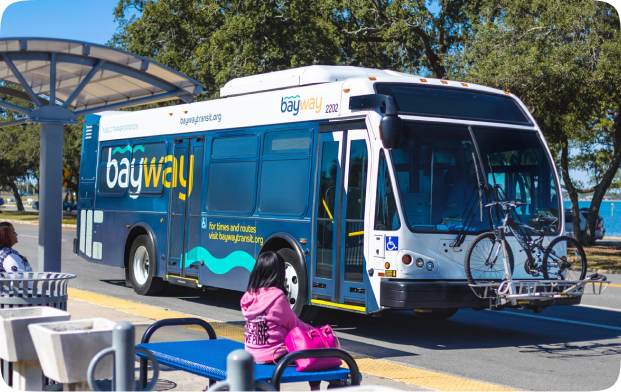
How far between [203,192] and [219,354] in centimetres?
750

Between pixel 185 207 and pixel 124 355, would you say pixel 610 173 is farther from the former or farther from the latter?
pixel 124 355

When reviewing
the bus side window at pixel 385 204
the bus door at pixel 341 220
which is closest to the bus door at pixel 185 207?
the bus door at pixel 341 220

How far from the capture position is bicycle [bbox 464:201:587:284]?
956 centimetres

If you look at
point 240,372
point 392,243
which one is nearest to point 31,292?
point 240,372

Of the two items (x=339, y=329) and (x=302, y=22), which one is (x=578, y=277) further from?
(x=302, y=22)

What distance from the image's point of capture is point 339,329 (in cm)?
1100

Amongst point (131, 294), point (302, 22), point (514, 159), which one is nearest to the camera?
point (514, 159)

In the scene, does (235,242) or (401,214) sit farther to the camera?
(235,242)

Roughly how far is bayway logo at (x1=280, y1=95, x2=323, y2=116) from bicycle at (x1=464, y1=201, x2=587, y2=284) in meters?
2.58

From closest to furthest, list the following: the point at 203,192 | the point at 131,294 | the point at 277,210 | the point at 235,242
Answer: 1. the point at 277,210
2. the point at 235,242
3. the point at 203,192
4. the point at 131,294

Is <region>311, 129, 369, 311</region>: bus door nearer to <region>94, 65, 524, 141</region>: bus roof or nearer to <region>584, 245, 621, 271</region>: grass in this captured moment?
<region>94, 65, 524, 141</region>: bus roof

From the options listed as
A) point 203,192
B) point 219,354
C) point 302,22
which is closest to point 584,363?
point 219,354

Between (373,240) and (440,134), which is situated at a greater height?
(440,134)

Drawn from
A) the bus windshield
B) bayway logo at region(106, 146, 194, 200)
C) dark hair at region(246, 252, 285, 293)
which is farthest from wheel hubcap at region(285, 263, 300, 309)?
dark hair at region(246, 252, 285, 293)
